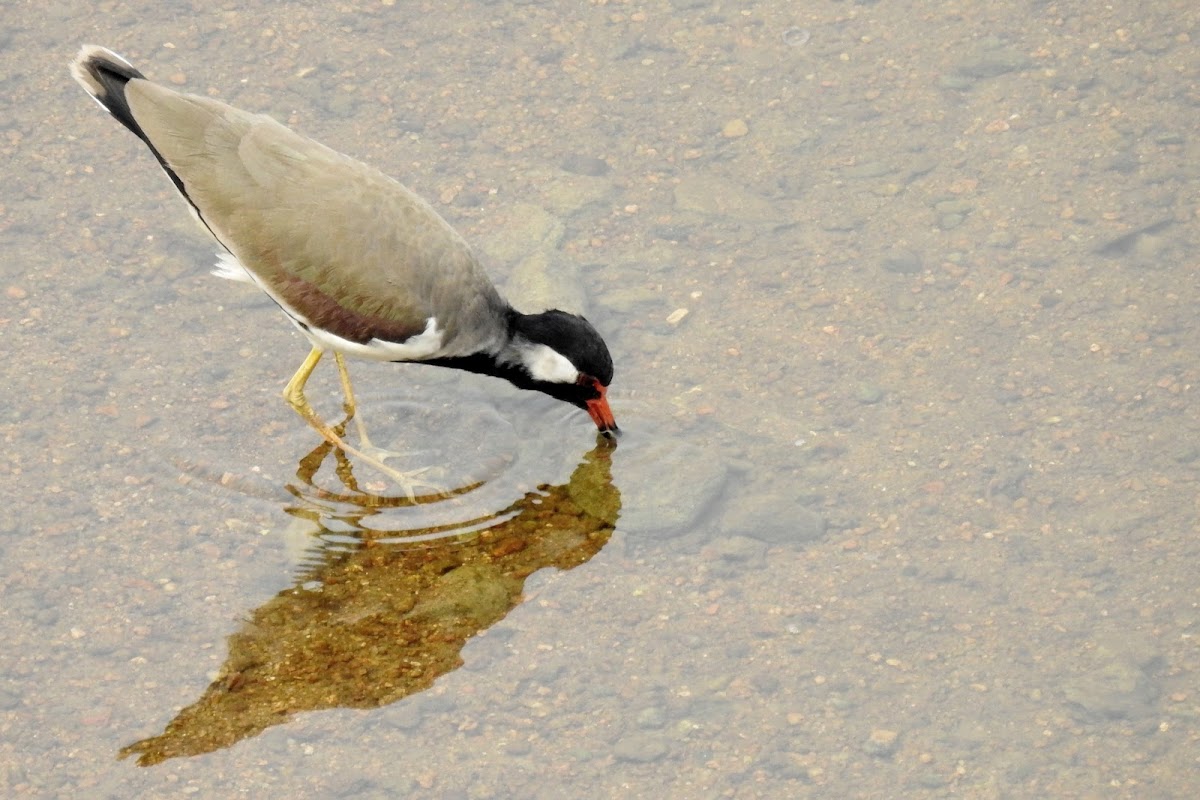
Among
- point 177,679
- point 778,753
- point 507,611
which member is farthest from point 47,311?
point 778,753

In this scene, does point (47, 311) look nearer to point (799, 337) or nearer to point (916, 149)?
point (799, 337)

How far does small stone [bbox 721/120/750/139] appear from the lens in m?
9.61

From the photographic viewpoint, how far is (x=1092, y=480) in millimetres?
7430

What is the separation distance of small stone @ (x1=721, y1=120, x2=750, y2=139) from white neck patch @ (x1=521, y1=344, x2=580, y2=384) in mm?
2573

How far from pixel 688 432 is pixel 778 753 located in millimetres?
2133

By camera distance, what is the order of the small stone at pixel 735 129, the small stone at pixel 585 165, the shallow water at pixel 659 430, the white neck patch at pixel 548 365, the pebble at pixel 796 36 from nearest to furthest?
1. the shallow water at pixel 659 430
2. the white neck patch at pixel 548 365
3. the small stone at pixel 585 165
4. the small stone at pixel 735 129
5. the pebble at pixel 796 36

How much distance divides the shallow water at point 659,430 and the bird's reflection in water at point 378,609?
0.07ft

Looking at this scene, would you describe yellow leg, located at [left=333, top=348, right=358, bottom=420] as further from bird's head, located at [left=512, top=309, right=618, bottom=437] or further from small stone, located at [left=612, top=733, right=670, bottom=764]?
small stone, located at [left=612, top=733, right=670, bottom=764]

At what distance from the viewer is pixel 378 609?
23.2ft

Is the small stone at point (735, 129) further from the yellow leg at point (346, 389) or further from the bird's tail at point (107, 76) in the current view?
the bird's tail at point (107, 76)

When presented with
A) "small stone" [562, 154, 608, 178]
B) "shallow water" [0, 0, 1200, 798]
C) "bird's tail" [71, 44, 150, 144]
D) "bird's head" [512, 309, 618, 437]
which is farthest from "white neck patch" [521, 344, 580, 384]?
"bird's tail" [71, 44, 150, 144]

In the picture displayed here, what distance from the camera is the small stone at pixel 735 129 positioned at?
9609 mm

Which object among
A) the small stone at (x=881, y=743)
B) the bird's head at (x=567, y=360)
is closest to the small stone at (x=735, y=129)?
the bird's head at (x=567, y=360)

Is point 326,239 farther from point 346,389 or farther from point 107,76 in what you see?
point 107,76
